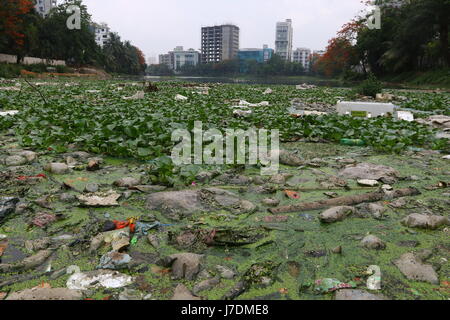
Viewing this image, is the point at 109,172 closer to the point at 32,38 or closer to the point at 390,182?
the point at 390,182

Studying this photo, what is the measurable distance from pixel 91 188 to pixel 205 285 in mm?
1418

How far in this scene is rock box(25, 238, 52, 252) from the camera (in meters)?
1.69

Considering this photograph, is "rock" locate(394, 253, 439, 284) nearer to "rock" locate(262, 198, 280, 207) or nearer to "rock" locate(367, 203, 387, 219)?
"rock" locate(367, 203, 387, 219)

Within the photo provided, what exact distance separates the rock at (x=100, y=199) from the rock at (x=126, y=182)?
0.19 meters

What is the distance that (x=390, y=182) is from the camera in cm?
275

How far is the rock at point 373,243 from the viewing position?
1.72 m

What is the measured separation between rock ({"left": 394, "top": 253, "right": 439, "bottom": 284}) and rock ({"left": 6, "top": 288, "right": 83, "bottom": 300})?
137cm

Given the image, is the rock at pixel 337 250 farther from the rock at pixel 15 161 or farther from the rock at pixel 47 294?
the rock at pixel 15 161

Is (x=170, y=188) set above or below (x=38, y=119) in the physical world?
below

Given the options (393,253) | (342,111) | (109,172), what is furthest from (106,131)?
(342,111)

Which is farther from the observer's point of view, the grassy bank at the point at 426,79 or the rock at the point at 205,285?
the grassy bank at the point at 426,79

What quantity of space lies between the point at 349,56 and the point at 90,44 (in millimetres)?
30799

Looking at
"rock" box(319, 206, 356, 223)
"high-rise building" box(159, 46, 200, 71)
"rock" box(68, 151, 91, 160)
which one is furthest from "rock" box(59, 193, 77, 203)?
"high-rise building" box(159, 46, 200, 71)

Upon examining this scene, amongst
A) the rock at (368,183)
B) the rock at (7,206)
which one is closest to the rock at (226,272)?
the rock at (7,206)
